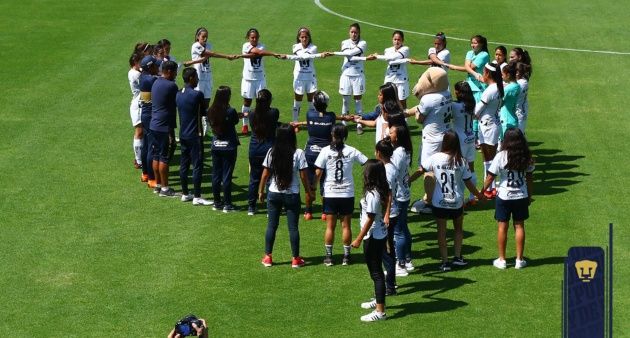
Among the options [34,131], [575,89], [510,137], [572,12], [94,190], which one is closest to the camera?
[510,137]

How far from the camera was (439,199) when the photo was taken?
18.2 meters

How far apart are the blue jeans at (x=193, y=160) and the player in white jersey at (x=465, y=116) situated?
487 centimetres

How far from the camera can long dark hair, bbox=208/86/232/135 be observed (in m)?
20.5

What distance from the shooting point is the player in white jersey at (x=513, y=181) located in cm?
1798

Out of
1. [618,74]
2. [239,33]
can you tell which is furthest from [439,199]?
[239,33]

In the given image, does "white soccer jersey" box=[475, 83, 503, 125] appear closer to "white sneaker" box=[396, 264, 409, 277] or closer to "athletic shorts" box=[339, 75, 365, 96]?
"white sneaker" box=[396, 264, 409, 277]

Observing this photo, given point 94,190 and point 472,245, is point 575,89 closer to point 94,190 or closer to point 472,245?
point 472,245

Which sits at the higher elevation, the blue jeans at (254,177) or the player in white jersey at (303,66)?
the player in white jersey at (303,66)

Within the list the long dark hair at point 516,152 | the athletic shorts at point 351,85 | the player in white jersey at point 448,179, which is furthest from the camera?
the athletic shorts at point 351,85

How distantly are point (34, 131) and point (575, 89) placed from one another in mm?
13934

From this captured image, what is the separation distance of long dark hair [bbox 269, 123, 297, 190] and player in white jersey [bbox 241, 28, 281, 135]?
8013 mm

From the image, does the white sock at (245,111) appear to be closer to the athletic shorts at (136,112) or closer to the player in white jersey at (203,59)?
the player in white jersey at (203,59)

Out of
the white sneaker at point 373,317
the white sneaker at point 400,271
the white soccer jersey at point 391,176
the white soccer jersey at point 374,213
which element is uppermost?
Result: the white soccer jersey at point 391,176

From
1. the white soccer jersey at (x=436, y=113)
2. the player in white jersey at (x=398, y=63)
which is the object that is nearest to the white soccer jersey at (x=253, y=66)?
the player in white jersey at (x=398, y=63)
